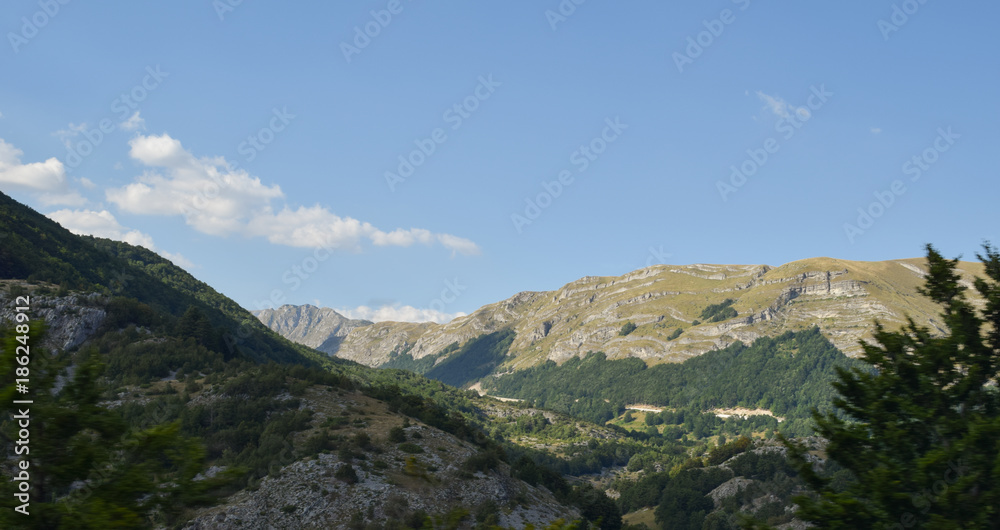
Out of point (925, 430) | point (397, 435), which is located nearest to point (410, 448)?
point (397, 435)

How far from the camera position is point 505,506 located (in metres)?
47.8

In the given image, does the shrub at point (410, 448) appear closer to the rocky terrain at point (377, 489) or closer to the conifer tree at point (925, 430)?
the rocky terrain at point (377, 489)

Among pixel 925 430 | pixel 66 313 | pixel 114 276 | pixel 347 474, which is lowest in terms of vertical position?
pixel 347 474

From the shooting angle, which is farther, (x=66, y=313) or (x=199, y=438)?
(x=66, y=313)

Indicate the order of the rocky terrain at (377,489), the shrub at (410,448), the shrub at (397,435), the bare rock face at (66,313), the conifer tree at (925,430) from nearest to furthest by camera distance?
the conifer tree at (925,430) → the rocky terrain at (377,489) → the shrub at (410,448) → the shrub at (397,435) → the bare rock face at (66,313)

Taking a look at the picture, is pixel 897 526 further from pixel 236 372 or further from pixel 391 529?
pixel 236 372

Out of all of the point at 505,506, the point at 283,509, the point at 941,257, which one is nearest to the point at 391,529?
the point at 283,509

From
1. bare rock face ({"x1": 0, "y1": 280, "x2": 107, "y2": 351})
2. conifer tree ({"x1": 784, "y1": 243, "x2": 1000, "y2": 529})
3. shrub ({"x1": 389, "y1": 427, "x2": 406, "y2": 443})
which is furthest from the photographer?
bare rock face ({"x1": 0, "y1": 280, "x2": 107, "y2": 351})

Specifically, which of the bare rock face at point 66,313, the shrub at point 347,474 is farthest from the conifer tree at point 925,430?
the bare rock face at point 66,313

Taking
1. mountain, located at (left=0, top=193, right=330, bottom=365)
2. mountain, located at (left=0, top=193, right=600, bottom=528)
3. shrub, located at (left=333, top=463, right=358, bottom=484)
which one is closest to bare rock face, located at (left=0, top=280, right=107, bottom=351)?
mountain, located at (left=0, top=193, right=600, bottom=528)

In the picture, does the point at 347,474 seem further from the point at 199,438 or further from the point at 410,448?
the point at 199,438

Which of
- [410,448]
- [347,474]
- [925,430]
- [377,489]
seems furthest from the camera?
[410,448]

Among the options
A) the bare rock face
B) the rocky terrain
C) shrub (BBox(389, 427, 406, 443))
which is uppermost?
the bare rock face

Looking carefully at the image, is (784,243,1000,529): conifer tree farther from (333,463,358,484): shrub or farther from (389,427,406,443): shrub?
(389,427,406,443): shrub
